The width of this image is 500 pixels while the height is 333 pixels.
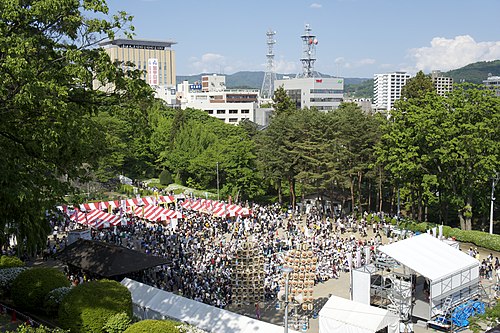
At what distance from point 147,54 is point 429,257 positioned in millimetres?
170210

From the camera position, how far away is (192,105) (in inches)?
4402

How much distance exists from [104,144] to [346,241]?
20.2 m

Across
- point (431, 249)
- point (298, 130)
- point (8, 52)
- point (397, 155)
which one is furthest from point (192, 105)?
point (8, 52)

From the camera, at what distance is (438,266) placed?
20016mm

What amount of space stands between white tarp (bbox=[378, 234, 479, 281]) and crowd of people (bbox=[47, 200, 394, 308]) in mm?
3718

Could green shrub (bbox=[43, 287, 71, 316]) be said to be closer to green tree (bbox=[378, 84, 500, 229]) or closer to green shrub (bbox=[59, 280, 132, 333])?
green shrub (bbox=[59, 280, 132, 333])

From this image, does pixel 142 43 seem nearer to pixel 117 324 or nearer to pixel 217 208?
pixel 217 208

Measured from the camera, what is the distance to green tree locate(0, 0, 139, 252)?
38.4 feet

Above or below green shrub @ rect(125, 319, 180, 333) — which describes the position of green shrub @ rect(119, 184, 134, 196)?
below

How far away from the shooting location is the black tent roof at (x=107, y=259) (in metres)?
22.2

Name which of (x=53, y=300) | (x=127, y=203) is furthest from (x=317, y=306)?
(x=127, y=203)

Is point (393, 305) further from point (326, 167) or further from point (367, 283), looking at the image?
point (326, 167)

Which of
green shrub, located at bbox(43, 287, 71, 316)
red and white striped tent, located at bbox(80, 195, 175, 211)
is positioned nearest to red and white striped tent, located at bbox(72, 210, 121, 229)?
red and white striped tent, located at bbox(80, 195, 175, 211)

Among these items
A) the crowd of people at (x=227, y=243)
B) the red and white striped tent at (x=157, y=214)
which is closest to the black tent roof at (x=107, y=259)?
the crowd of people at (x=227, y=243)
